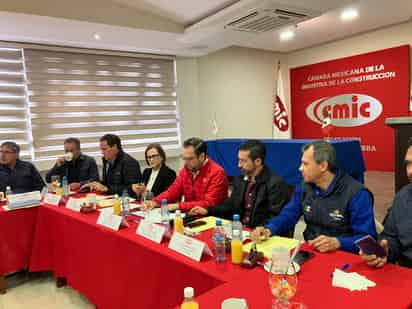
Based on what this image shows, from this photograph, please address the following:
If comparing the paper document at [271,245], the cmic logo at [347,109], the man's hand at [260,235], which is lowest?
the paper document at [271,245]

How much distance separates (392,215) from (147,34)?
3.71m

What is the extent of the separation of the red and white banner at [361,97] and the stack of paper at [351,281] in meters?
5.29

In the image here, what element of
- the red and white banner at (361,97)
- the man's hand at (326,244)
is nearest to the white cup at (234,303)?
the man's hand at (326,244)

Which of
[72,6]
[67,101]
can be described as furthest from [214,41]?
[67,101]

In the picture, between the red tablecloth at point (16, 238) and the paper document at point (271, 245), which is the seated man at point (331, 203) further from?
the red tablecloth at point (16, 238)

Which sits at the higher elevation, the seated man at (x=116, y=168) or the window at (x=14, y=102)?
the window at (x=14, y=102)

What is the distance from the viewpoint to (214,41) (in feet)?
15.5

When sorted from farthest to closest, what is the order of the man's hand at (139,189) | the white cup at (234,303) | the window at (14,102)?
the window at (14,102), the man's hand at (139,189), the white cup at (234,303)

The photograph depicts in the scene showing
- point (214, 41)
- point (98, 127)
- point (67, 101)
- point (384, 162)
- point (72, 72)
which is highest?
point (214, 41)

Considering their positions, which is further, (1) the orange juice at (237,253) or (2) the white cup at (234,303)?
(1) the orange juice at (237,253)

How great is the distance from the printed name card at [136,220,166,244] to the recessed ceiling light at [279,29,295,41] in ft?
15.8

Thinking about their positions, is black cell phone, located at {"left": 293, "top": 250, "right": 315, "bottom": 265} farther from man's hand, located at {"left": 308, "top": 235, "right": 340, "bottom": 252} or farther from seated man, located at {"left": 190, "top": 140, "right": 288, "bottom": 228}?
seated man, located at {"left": 190, "top": 140, "right": 288, "bottom": 228}

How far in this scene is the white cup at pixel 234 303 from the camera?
93 centimetres

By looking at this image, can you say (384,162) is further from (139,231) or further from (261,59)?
(139,231)
